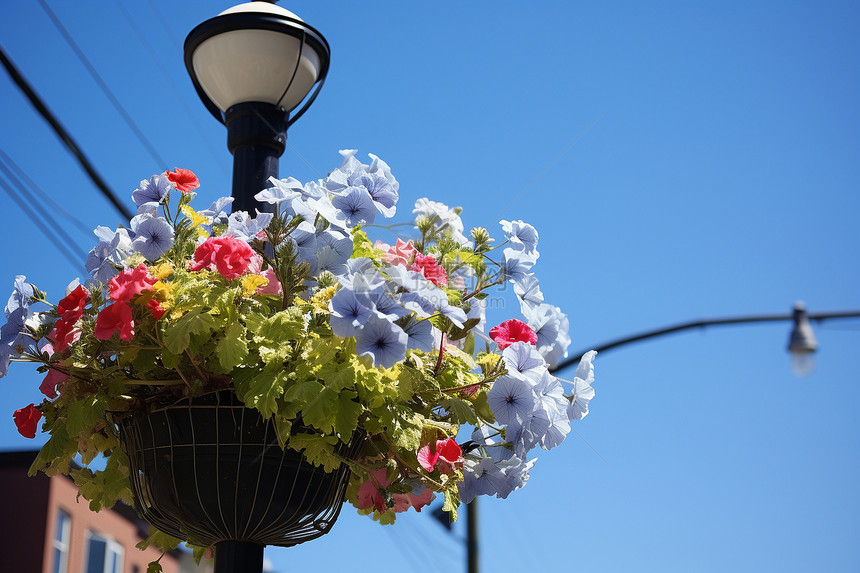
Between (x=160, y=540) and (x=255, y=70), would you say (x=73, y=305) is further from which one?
(x=255, y=70)

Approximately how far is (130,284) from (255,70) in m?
0.93

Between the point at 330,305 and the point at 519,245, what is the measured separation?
2.02 ft

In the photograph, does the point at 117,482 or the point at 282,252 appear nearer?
the point at 282,252

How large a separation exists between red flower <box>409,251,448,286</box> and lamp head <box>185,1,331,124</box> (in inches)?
36.0

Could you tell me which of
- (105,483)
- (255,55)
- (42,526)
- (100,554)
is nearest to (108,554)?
(100,554)

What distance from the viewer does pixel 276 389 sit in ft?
4.78

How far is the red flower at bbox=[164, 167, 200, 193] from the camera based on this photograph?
185cm

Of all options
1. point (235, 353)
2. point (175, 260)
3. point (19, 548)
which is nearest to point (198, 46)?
point (175, 260)

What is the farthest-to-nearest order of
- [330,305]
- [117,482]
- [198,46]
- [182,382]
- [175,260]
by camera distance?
[198,46]
[117,482]
[175,260]
[182,382]
[330,305]

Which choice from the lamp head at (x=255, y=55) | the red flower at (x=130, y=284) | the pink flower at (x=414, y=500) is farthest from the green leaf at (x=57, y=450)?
the lamp head at (x=255, y=55)

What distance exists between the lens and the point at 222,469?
163 cm

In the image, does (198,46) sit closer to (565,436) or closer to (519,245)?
(519,245)

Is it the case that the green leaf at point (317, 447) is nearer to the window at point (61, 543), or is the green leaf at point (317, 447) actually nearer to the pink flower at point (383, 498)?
the pink flower at point (383, 498)

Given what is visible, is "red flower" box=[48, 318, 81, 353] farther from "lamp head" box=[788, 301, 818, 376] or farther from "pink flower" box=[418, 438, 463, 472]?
"lamp head" box=[788, 301, 818, 376]
